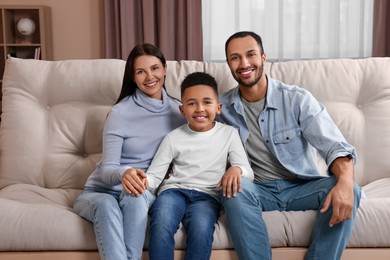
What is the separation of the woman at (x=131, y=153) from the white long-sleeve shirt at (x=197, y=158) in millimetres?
78

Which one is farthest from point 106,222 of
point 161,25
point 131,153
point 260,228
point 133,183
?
point 161,25

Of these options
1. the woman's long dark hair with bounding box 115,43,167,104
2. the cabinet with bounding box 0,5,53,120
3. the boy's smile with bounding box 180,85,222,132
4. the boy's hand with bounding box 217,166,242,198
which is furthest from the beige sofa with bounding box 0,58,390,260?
the cabinet with bounding box 0,5,53,120

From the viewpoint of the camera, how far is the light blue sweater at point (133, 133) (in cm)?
181

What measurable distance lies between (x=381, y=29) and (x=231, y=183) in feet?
8.55

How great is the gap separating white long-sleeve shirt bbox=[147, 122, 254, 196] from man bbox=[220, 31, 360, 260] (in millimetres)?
85

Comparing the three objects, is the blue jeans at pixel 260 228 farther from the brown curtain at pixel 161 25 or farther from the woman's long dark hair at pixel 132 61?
the brown curtain at pixel 161 25

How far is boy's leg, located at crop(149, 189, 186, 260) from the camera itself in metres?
1.55

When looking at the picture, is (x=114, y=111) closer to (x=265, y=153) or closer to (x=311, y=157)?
(x=265, y=153)

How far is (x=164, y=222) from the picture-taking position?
160 cm

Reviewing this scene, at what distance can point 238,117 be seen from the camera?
1921 millimetres

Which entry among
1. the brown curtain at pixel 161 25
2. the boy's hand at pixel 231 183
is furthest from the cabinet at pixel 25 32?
the boy's hand at pixel 231 183

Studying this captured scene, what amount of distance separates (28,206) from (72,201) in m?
0.26

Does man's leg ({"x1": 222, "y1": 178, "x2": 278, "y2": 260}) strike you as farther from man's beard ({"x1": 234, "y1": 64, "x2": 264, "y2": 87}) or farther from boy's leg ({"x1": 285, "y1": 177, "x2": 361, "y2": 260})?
man's beard ({"x1": 234, "y1": 64, "x2": 264, "y2": 87})

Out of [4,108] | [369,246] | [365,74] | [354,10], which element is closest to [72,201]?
[4,108]
